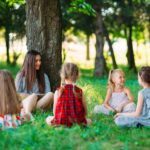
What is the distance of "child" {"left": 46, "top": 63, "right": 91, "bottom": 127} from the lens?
27.3 ft

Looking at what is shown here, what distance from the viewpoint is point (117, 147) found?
269 inches

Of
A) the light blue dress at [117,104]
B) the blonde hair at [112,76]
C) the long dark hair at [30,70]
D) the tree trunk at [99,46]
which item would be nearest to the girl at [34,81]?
the long dark hair at [30,70]

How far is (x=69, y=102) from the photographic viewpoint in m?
8.38

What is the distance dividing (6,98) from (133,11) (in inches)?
805

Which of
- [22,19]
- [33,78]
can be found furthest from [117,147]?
[22,19]

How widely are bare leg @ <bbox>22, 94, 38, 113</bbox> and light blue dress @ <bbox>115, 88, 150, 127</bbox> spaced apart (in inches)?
82.5

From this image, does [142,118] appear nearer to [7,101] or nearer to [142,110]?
[142,110]

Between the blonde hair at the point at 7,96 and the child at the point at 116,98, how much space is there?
288 cm

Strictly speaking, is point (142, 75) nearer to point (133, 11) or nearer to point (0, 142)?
point (0, 142)

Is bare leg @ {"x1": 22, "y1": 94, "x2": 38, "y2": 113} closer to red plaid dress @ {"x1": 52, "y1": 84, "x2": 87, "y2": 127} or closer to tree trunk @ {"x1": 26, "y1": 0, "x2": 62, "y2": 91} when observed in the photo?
tree trunk @ {"x1": 26, "y1": 0, "x2": 62, "y2": 91}

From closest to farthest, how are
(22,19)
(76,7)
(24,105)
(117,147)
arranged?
(117,147)
(24,105)
(76,7)
(22,19)

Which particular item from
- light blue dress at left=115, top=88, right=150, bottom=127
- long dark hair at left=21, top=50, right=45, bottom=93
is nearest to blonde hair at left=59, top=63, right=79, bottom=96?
light blue dress at left=115, top=88, right=150, bottom=127

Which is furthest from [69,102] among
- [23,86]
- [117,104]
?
[117,104]

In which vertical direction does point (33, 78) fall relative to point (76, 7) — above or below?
below
